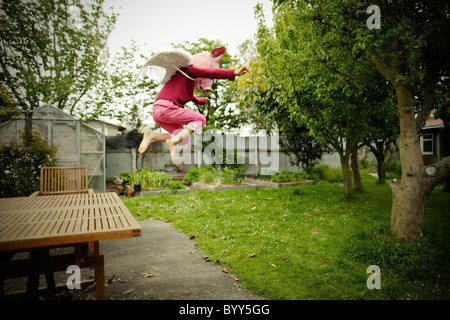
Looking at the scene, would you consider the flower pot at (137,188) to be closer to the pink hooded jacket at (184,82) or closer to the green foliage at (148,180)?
the green foliage at (148,180)

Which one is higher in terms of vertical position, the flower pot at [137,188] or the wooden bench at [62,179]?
the wooden bench at [62,179]

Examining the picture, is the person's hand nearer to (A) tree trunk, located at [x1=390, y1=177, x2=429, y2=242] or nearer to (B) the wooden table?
(B) the wooden table

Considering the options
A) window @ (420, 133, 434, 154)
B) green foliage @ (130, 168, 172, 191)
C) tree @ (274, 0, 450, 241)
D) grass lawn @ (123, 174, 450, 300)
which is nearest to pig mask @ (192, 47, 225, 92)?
tree @ (274, 0, 450, 241)

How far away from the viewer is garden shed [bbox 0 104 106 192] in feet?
24.6

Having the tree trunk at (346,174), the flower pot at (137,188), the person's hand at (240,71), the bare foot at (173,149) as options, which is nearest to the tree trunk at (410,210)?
the person's hand at (240,71)

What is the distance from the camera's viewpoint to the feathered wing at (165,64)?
1.78 m

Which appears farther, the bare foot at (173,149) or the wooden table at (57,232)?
the bare foot at (173,149)

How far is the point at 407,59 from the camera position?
3.26m

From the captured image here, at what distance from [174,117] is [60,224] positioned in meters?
1.08

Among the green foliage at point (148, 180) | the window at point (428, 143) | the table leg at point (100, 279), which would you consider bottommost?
the table leg at point (100, 279)

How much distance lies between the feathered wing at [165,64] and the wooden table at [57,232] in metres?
1.09

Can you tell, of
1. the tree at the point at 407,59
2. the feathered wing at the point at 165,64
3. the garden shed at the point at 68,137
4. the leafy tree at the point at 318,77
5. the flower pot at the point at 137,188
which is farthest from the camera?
the flower pot at the point at 137,188
